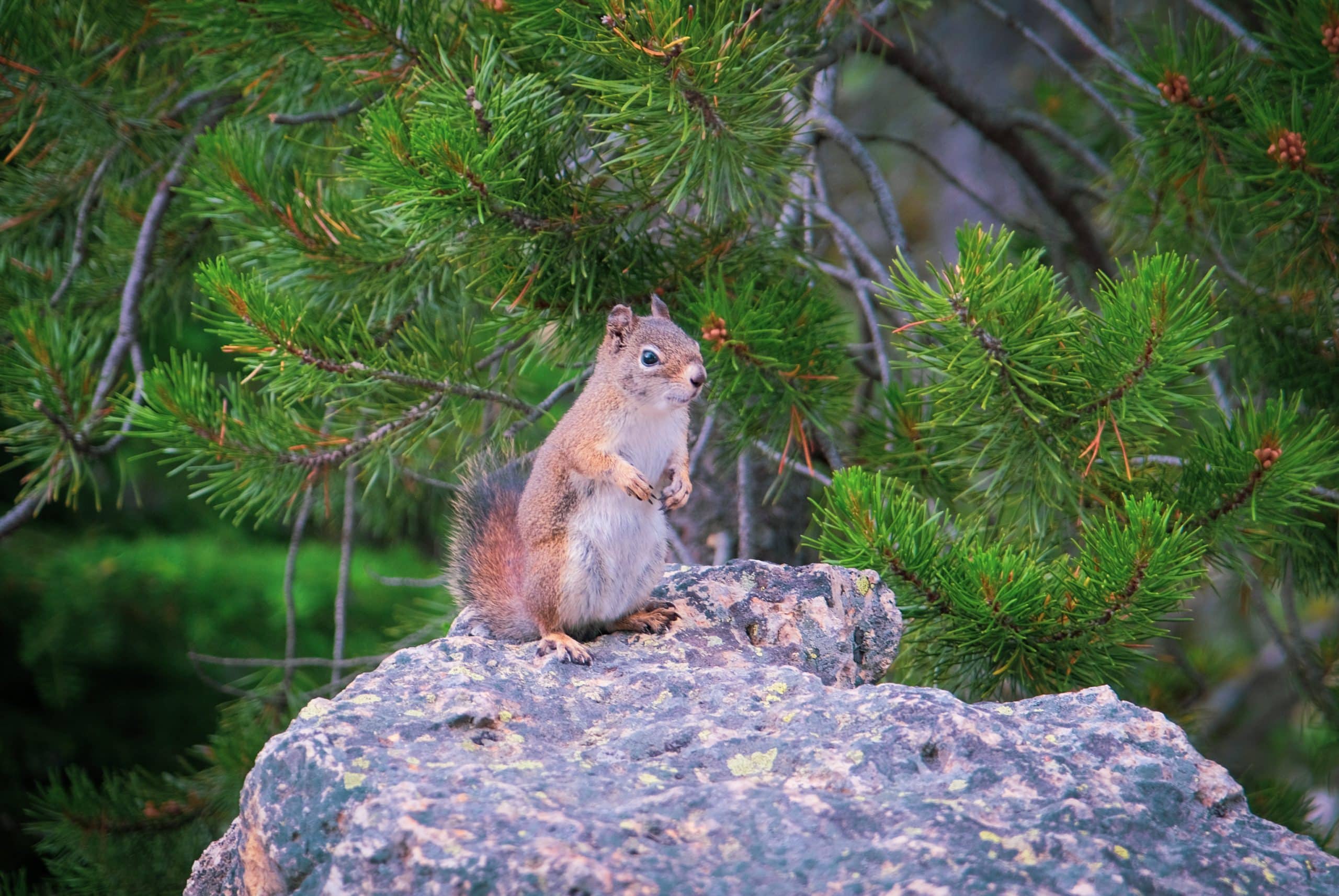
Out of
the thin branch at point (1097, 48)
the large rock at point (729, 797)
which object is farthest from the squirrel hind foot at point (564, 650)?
the thin branch at point (1097, 48)

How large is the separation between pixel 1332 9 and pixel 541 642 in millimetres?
1674

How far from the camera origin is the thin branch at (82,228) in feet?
8.45

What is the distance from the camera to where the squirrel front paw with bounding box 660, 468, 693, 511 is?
6.45 ft

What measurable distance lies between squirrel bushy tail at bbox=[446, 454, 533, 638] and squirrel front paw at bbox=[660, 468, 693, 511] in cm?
26

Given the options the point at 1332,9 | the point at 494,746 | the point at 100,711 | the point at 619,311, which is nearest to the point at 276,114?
the point at 619,311

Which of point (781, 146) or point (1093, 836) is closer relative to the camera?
point (1093, 836)

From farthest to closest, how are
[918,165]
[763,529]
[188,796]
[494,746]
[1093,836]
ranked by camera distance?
[918,165], [763,529], [188,796], [494,746], [1093,836]

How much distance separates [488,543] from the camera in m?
2.06

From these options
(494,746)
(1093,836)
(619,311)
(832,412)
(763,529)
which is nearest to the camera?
(1093,836)

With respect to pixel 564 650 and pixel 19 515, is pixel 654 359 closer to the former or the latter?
pixel 564 650

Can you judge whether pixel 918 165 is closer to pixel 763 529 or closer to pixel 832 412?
pixel 763 529

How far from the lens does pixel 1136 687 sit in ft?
8.83

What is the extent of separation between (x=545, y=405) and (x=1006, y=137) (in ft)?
5.09

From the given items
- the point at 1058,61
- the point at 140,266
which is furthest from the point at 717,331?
the point at 140,266
